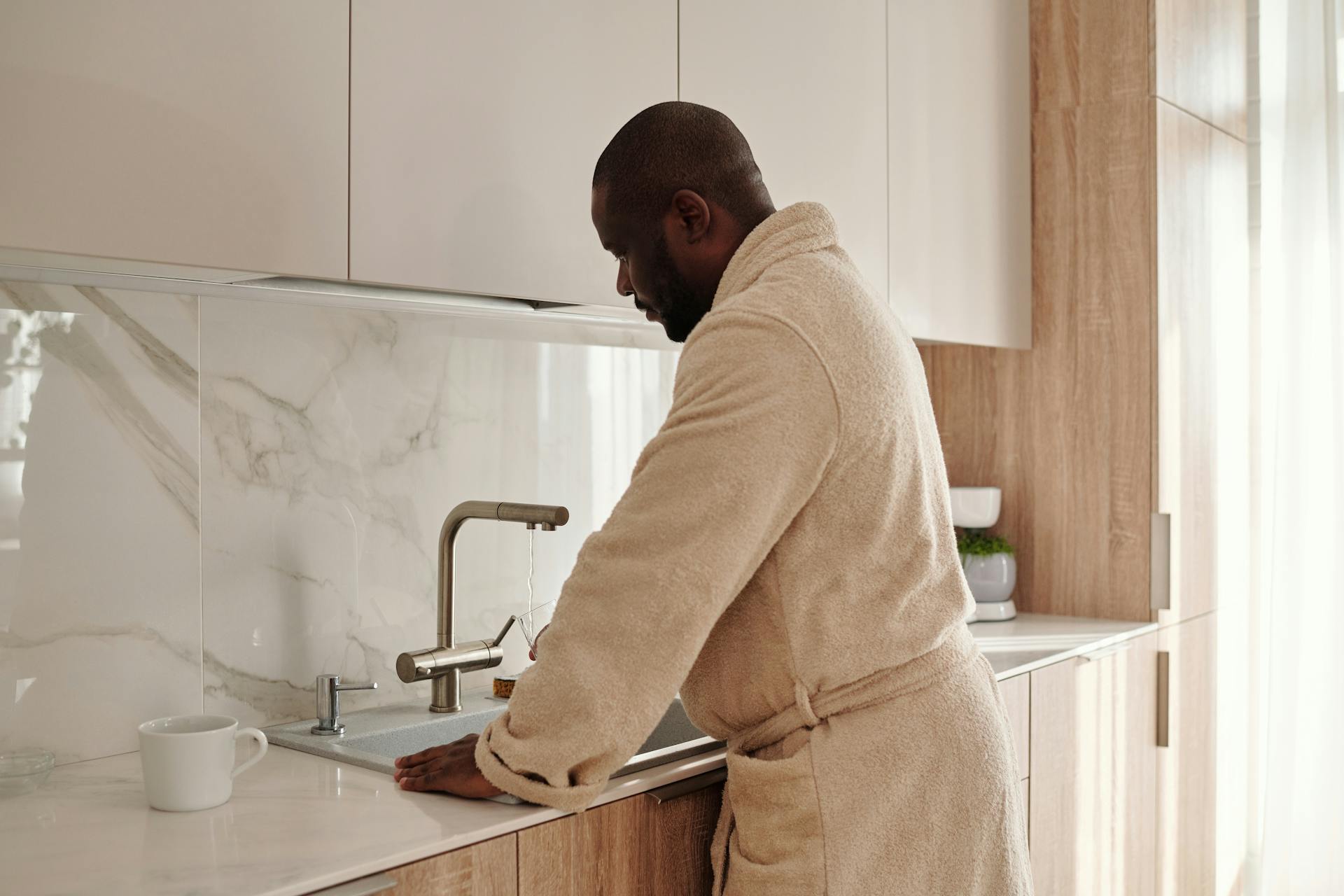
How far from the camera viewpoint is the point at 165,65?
1.19m

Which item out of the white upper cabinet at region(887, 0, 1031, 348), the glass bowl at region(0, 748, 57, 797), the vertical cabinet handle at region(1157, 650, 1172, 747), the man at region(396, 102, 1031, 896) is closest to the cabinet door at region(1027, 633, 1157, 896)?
the vertical cabinet handle at region(1157, 650, 1172, 747)

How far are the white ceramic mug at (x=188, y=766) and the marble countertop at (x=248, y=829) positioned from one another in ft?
0.05

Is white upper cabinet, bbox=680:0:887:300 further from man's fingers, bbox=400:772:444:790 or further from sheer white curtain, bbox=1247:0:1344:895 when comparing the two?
sheer white curtain, bbox=1247:0:1344:895

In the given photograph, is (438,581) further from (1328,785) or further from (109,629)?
(1328,785)

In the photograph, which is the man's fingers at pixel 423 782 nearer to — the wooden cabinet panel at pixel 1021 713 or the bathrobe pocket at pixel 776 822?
the bathrobe pocket at pixel 776 822

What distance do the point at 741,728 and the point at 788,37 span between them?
113cm

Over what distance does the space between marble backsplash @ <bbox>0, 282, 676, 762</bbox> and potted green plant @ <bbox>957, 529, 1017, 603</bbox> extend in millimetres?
973

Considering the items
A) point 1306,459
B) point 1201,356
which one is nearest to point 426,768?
point 1201,356

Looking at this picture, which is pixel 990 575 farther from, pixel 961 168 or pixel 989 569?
pixel 961 168

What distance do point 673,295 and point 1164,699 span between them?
1711 millimetres

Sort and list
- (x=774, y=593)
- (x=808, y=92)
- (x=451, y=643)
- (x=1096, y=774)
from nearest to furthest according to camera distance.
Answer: (x=774, y=593) → (x=451, y=643) → (x=808, y=92) → (x=1096, y=774)

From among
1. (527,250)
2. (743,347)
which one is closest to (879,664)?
(743,347)

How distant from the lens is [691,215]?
1.35 metres

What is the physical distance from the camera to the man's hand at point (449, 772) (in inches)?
49.8
